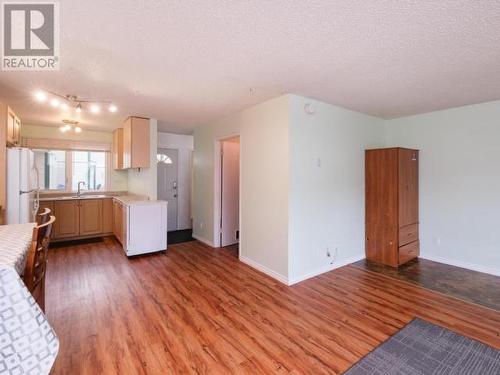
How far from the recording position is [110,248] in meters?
4.54

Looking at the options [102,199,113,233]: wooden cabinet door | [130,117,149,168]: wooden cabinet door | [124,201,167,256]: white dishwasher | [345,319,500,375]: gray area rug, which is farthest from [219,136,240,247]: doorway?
[345,319,500,375]: gray area rug

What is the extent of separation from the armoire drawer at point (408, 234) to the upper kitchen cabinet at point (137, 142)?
4226 mm

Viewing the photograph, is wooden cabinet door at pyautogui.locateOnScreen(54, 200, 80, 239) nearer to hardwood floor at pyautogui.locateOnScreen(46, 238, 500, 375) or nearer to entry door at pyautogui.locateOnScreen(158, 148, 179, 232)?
hardwood floor at pyautogui.locateOnScreen(46, 238, 500, 375)

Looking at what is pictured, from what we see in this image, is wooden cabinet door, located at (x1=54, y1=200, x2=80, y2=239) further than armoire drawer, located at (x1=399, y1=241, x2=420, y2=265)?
Yes

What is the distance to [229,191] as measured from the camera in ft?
15.5

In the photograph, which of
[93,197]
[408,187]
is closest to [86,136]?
[93,197]

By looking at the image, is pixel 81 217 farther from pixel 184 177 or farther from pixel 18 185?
pixel 184 177

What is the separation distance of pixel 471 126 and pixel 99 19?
452 centimetres

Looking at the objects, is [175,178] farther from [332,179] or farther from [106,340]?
[106,340]

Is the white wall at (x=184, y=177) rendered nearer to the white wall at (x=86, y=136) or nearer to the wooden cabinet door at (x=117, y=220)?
the white wall at (x=86, y=136)

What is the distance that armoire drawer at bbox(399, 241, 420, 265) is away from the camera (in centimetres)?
372

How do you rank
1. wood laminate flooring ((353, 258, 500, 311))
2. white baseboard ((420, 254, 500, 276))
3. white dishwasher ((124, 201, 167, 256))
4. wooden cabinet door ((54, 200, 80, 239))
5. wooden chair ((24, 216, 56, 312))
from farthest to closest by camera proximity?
wooden cabinet door ((54, 200, 80, 239))
white dishwasher ((124, 201, 167, 256))
white baseboard ((420, 254, 500, 276))
wood laminate flooring ((353, 258, 500, 311))
wooden chair ((24, 216, 56, 312))

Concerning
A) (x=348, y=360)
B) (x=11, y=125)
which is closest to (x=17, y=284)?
(x=348, y=360)

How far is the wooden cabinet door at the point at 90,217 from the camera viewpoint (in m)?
5.07
